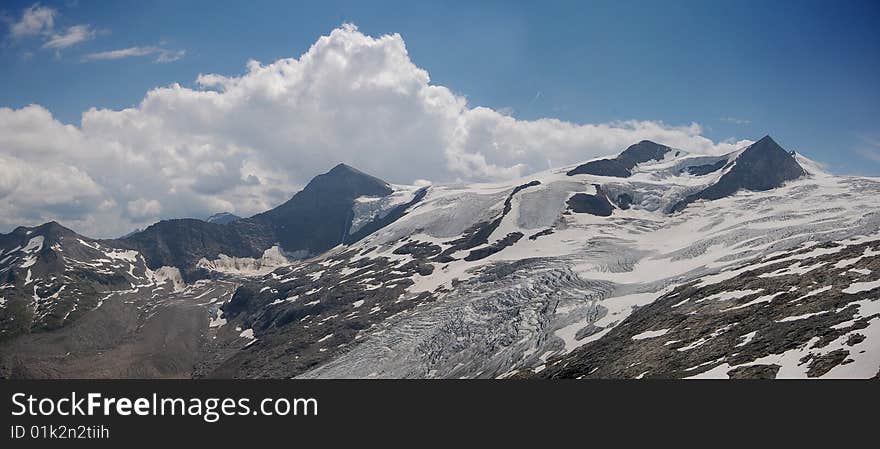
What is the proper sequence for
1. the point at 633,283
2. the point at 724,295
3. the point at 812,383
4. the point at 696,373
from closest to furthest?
the point at 812,383, the point at 696,373, the point at 724,295, the point at 633,283

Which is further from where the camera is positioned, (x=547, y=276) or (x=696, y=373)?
(x=547, y=276)

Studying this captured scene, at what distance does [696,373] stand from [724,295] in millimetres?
39416

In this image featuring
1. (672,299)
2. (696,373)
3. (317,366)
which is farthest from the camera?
(317,366)

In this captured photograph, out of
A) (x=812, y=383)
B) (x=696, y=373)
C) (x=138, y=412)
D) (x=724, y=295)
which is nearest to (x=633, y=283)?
(x=724, y=295)

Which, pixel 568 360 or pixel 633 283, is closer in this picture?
pixel 568 360

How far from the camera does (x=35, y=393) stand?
132 ft

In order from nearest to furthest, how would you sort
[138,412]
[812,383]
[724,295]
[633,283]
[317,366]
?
[812,383] → [138,412] → [724,295] → [633,283] → [317,366]

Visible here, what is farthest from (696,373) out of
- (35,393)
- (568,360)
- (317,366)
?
(317,366)

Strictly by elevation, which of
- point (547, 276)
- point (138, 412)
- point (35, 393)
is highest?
point (547, 276)

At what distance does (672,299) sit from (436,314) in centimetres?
7357

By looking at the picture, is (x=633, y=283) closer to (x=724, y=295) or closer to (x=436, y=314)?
(x=436, y=314)

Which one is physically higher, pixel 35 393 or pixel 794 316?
pixel 35 393

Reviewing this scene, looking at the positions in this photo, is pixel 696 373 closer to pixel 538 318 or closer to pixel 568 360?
pixel 568 360

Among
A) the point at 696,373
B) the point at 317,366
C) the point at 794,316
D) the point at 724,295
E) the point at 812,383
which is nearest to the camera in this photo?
the point at 812,383
